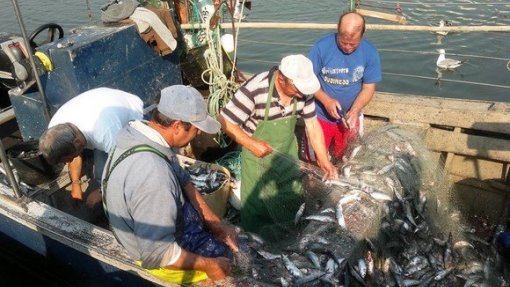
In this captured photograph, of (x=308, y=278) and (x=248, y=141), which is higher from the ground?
(x=248, y=141)

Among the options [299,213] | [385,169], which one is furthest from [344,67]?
[299,213]

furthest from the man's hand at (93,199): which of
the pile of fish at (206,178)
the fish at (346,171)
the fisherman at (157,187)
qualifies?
the fish at (346,171)

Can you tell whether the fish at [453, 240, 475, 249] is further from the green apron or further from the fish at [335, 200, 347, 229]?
the green apron

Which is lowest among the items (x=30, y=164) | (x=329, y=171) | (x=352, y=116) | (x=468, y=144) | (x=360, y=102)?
(x=468, y=144)

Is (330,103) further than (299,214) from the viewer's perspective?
Yes

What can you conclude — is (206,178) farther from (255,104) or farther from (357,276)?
(357,276)

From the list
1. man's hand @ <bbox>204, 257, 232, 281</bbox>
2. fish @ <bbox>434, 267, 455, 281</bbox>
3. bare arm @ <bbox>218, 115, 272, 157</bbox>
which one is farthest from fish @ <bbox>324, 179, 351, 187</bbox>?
man's hand @ <bbox>204, 257, 232, 281</bbox>

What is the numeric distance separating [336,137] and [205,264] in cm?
300

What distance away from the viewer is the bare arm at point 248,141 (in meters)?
4.09

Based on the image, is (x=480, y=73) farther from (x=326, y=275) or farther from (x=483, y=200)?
(x=326, y=275)

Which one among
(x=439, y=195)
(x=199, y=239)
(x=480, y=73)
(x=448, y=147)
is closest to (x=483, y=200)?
(x=448, y=147)

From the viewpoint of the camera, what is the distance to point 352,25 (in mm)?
4715

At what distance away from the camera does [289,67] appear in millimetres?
3795

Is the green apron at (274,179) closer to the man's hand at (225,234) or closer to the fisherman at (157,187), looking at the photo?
the man's hand at (225,234)
